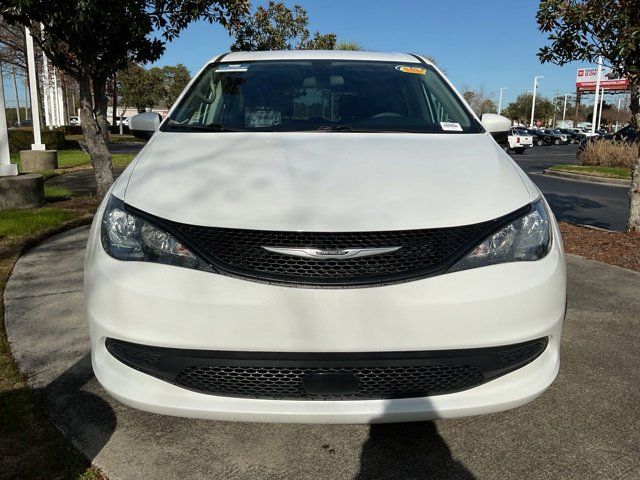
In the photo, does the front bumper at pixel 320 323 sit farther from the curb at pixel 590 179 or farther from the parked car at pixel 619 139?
the parked car at pixel 619 139

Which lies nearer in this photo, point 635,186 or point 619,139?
point 635,186

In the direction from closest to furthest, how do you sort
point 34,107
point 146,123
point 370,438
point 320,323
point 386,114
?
point 320,323
point 370,438
point 386,114
point 146,123
point 34,107

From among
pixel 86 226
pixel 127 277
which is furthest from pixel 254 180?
pixel 86 226

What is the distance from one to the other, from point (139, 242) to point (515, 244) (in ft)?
4.81

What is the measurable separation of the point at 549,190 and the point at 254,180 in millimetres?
12158

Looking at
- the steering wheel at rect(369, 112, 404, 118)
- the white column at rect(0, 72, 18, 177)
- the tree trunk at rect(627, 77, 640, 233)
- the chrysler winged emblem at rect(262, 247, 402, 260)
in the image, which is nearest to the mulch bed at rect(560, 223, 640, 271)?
the tree trunk at rect(627, 77, 640, 233)

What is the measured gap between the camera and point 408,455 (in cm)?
233

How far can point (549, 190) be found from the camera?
510 inches

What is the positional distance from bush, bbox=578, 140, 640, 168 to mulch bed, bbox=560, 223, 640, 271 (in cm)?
1319

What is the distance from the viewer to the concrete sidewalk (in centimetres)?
224

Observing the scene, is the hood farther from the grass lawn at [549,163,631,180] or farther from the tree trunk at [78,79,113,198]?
the grass lawn at [549,163,631,180]

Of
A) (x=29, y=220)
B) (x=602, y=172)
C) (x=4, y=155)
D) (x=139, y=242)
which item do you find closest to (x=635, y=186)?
(x=139, y=242)

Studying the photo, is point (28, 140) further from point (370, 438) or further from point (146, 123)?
point (370, 438)

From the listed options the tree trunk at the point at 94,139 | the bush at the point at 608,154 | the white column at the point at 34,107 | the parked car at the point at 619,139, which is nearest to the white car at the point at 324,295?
the tree trunk at the point at 94,139
